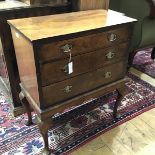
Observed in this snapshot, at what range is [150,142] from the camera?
1.51 m

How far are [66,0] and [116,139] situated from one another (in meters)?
1.06

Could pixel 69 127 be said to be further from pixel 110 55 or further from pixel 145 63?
pixel 145 63

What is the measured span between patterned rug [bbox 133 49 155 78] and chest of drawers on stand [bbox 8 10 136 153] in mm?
1014

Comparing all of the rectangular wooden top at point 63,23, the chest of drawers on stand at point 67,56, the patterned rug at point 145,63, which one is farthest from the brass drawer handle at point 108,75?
the patterned rug at point 145,63

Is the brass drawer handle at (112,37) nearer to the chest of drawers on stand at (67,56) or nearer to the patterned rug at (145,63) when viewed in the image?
the chest of drawers on stand at (67,56)

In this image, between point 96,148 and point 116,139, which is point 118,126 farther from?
point 96,148

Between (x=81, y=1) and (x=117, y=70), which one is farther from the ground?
(x=81, y=1)

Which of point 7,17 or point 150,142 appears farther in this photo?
point 150,142

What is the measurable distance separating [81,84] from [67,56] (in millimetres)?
235

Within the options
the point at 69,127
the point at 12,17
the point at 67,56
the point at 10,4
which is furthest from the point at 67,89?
the point at 10,4

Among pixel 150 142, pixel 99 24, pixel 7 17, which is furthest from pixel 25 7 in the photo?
pixel 150 142

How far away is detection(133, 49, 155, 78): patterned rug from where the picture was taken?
93.2 inches

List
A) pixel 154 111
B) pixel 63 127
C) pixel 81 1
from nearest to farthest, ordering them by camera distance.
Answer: pixel 81 1 < pixel 63 127 < pixel 154 111

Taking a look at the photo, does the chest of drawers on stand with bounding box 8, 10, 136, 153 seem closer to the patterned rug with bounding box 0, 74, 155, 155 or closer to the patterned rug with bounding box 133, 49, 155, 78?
the patterned rug with bounding box 0, 74, 155, 155
